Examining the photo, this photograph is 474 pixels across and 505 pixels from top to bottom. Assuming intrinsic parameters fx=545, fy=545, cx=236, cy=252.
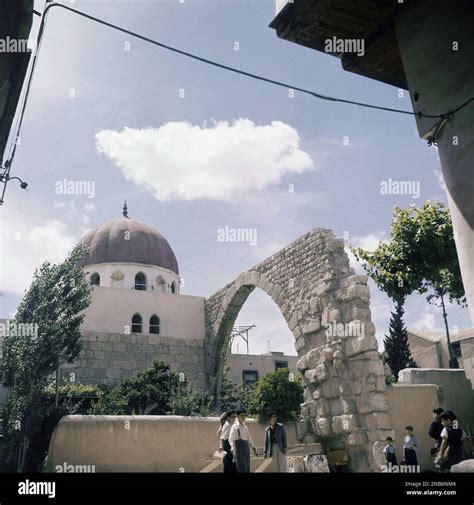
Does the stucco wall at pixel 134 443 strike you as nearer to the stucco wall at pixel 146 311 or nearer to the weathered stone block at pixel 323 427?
the weathered stone block at pixel 323 427

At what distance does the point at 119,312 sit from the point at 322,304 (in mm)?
8544

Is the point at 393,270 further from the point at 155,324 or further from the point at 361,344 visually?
the point at 155,324

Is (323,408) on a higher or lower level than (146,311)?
lower

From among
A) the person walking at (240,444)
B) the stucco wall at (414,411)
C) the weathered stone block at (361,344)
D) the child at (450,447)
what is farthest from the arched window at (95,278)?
the child at (450,447)

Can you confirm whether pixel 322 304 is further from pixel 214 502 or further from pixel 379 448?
pixel 214 502

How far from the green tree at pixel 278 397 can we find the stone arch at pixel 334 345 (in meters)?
0.24

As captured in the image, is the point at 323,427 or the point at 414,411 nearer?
the point at 323,427

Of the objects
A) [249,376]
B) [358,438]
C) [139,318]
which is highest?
[139,318]

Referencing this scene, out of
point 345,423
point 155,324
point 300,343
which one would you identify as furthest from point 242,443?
point 155,324

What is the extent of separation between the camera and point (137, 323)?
1853cm

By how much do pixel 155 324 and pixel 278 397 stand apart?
28.2 ft

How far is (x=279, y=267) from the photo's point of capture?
535 inches

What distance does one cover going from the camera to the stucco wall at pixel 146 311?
1747 centimetres

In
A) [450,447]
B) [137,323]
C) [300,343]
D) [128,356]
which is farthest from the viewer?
[137,323]
